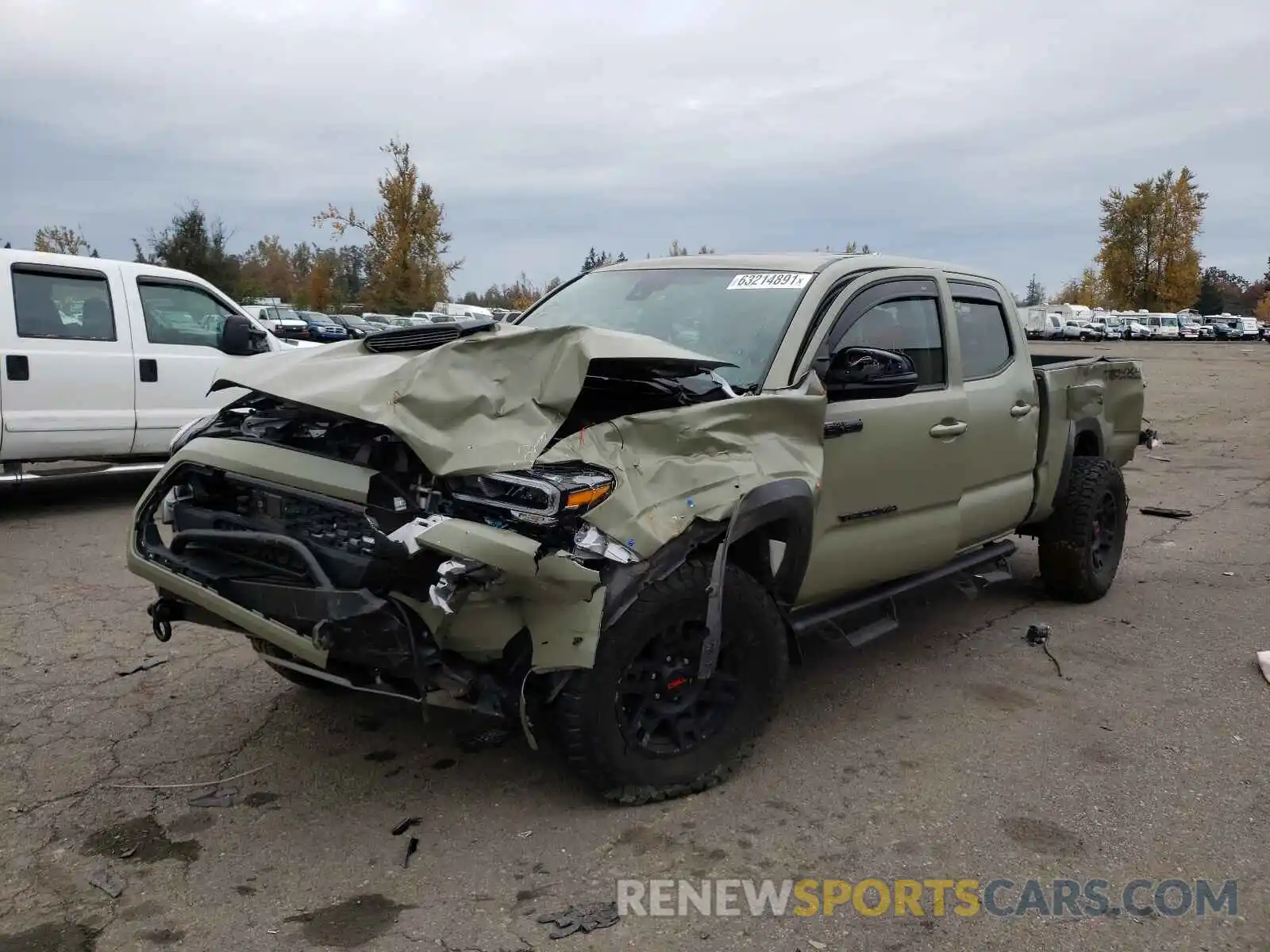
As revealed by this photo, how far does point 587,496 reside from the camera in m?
3.02

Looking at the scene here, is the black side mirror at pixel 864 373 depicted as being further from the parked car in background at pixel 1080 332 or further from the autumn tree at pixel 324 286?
the parked car in background at pixel 1080 332

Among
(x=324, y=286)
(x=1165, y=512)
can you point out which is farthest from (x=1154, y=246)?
(x=1165, y=512)

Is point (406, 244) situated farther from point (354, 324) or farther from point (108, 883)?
point (108, 883)

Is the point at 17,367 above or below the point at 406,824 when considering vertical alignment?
above

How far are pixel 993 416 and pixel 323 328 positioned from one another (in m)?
29.7

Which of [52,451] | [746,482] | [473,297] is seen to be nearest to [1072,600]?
[746,482]

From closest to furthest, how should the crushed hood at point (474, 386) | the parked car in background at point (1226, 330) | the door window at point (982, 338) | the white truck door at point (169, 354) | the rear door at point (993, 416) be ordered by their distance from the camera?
the crushed hood at point (474, 386) < the rear door at point (993, 416) < the door window at point (982, 338) < the white truck door at point (169, 354) < the parked car in background at point (1226, 330)

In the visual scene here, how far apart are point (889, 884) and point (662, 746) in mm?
852

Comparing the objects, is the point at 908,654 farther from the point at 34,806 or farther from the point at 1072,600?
the point at 34,806

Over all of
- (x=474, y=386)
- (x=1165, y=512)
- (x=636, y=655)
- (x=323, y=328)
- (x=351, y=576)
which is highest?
(x=323, y=328)

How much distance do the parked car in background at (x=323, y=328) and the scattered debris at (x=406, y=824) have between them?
23.3 metres

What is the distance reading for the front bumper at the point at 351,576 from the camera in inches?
114

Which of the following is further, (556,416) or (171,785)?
(171,785)

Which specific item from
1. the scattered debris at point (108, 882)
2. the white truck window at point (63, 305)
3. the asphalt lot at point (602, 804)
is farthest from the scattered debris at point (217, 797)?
the white truck window at point (63, 305)
